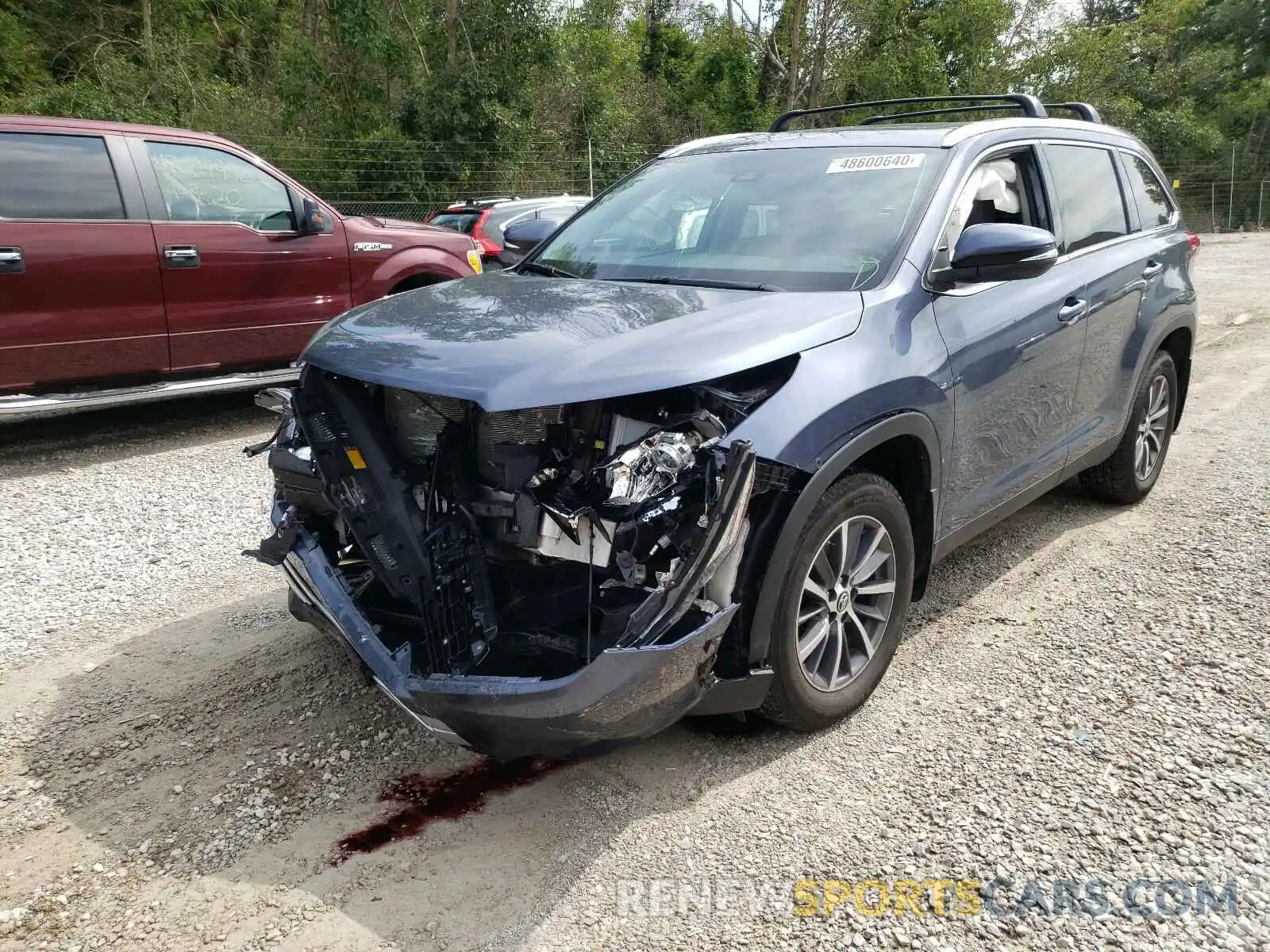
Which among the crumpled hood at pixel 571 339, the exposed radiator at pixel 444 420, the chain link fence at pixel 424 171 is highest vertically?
the chain link fence at pixel 424 171

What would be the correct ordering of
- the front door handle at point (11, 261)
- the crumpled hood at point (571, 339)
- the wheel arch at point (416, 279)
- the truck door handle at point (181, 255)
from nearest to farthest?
1. the crumpled hood at point (571, 339)
2. the front door handle at point (11, 261)
3. the truck door handle at point (181, 255)
4. the wheel arch at point (416, 279)

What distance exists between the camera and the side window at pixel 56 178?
5957mm

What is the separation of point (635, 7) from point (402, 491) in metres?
32.3

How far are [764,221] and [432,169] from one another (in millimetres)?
14308

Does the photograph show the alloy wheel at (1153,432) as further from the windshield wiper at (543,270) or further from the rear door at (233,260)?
the rear door at (233,260)

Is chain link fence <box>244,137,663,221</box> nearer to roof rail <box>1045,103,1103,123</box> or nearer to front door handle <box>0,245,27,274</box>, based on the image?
front door handle <box>0,245,27,274</box>

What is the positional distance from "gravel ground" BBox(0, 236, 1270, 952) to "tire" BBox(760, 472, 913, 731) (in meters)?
0.17

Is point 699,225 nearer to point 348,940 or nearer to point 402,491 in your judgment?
point 402,491

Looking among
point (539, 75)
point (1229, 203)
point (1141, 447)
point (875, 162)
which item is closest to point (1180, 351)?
point (1141, 447)

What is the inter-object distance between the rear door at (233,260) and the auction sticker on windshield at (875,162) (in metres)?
4.78

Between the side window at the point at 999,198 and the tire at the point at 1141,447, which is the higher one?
the side window at the point at 999,198

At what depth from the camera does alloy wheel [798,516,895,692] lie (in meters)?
2.90

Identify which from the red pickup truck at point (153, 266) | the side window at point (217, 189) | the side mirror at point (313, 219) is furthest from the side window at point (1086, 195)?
the side window at point (217, 189)

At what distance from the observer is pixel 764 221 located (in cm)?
360
